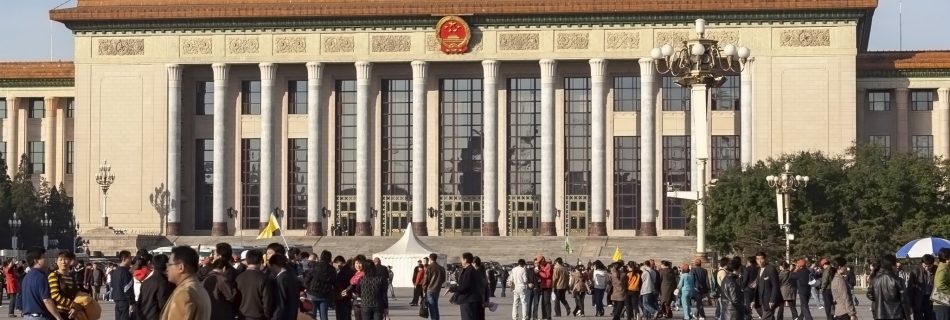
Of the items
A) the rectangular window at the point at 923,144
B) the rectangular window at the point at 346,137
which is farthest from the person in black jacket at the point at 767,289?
the rectangular window at the point at 346,137

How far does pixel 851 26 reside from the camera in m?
89.4

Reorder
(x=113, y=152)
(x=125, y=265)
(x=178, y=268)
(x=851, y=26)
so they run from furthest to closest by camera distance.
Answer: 1. (x=113, y=152)
2. (x=851, y=26)
3. (x=125, y=265)
4. (x=178, y=268)

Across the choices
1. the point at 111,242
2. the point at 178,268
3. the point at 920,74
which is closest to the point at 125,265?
the point at 178,268

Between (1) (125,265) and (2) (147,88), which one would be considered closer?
(1) (125,265)

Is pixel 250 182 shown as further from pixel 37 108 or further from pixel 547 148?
pixel 547 148

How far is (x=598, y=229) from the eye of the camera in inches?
3605

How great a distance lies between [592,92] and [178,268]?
76.2 m

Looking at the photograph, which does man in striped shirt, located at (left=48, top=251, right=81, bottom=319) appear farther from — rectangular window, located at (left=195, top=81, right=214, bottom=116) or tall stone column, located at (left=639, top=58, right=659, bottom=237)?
rectangular window, located at (left=195, top=81, right=214, bottom=116)

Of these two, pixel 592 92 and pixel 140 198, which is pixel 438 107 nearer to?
pixel 592 92

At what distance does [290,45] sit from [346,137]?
5347 mm

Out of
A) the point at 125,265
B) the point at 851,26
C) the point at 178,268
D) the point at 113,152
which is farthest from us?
the point at 113,152

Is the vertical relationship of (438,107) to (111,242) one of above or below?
above

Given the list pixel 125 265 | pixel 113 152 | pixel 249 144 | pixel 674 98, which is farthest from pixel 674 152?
pixel 125 265

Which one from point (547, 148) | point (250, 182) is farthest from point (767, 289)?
point (250, 182)
